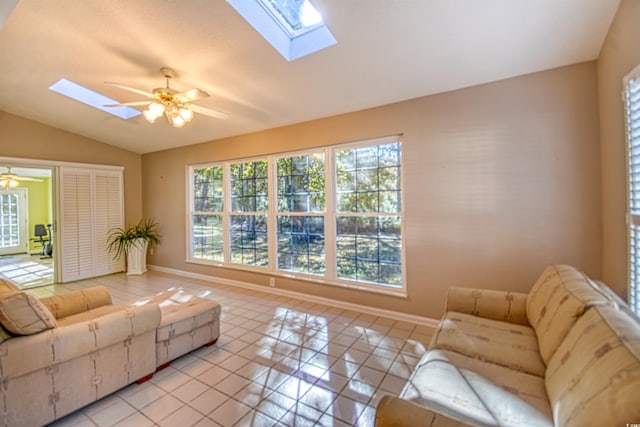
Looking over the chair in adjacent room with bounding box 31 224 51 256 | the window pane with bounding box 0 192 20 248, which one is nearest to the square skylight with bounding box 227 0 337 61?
the chair in adjacent room with bounding box 31 224 51 256

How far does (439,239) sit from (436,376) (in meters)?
1.82

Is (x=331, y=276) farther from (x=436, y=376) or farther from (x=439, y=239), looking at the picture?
(x=436, y=376)

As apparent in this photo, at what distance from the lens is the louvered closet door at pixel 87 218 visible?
4.98 meters

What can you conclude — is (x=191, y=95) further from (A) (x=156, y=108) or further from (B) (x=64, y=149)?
(B) (x=64, y=149)

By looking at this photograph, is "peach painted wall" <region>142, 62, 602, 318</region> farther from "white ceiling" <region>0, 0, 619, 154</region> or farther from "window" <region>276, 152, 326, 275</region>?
"window" <region>276, 152, 326, 275</region>

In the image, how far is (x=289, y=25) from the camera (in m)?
2.58

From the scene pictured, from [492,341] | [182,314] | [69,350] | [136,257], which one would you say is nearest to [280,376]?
[182,314]

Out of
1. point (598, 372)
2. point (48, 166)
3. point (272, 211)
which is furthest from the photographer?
point (48, 166)

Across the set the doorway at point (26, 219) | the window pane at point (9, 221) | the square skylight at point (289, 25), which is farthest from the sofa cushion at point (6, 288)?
the window pane at point (9, 221)

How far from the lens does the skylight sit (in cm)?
375

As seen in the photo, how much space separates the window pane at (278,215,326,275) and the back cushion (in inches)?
96.1

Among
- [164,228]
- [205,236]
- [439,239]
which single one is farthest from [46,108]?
[439,239]

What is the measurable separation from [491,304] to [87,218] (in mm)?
6560

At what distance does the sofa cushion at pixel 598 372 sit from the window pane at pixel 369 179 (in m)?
2.15
